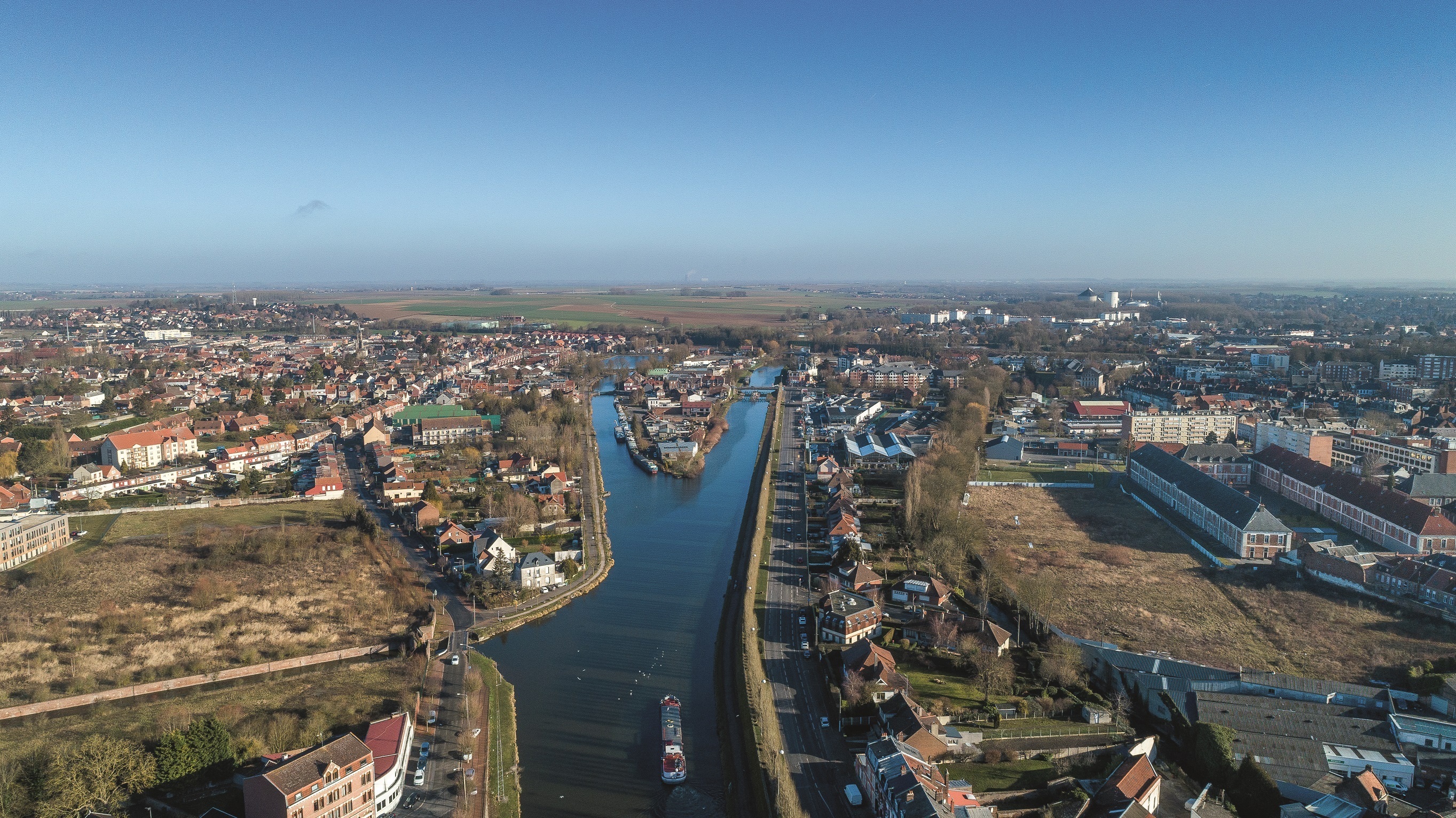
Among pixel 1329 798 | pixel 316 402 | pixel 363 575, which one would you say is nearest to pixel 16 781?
pixel 363 575

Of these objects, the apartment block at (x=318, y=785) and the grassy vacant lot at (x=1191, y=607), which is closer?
the apartment block at (x=318, y=785)

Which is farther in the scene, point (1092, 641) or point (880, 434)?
point (880, 434)

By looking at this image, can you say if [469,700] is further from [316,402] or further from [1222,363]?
[1222,363]

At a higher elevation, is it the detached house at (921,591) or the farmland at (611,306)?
the farmland at (611,306)

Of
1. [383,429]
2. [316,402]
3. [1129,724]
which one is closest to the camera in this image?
[1129,724]

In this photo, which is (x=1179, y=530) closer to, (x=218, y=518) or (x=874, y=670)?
(x=874, y=670)

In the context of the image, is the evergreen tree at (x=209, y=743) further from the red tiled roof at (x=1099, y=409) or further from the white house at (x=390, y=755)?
the red tiled roof at (x=1099, y=409)

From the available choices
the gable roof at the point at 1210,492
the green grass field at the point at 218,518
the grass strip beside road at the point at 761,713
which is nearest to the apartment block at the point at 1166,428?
the gable roof at the point at 1210,492
